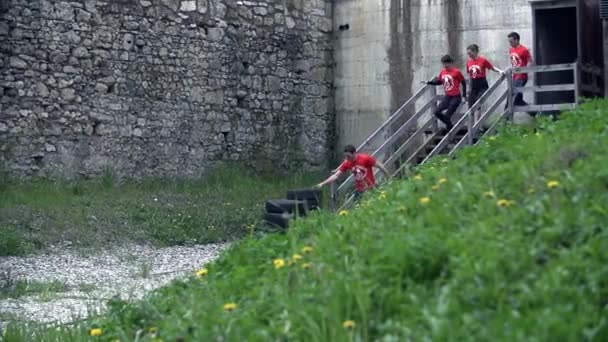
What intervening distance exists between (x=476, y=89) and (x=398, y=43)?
14.6ft

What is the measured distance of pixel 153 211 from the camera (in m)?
17.7

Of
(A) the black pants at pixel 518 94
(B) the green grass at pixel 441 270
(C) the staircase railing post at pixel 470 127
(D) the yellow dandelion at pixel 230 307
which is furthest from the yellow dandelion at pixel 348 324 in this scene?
(A) the black pants at pixel 518 94

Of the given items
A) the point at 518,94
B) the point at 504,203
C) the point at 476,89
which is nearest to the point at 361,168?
the point at 518,94

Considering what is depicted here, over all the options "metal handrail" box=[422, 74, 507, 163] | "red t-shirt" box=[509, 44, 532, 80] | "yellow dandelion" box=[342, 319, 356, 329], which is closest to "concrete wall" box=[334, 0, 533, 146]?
"red t-shirt" box=[509, 44, 532, 80]

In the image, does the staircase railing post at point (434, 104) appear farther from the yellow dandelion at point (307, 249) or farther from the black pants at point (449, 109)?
the yellow dandelion at point (307, 249)

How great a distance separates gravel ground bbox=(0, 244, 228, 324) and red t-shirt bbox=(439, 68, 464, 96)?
4.01m

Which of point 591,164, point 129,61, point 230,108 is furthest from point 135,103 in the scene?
point 591,164

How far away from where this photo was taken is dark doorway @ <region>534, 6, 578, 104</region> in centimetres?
1755

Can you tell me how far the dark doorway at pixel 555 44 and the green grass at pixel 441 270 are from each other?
8.68 metres

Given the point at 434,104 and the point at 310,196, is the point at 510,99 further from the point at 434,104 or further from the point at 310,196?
the point at 310,196

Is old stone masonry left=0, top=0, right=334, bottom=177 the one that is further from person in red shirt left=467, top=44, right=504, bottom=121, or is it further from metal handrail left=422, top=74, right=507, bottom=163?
metal handrail left=422, top=74, right=507, bottom=163

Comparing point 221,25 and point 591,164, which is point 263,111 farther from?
point 591,164

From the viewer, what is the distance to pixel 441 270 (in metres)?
6.84

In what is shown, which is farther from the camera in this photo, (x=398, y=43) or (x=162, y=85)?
(x=398, y=43)
